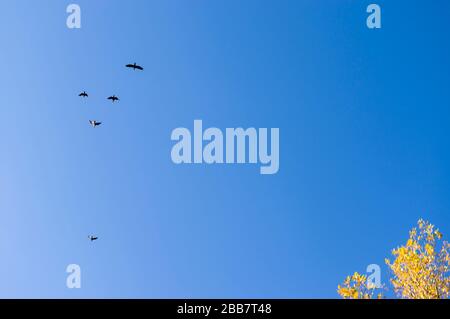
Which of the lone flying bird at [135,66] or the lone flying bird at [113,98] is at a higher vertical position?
the lone flying bird at [135,66]

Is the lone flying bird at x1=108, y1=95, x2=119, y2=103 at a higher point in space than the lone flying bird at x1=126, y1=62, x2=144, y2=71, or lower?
lower

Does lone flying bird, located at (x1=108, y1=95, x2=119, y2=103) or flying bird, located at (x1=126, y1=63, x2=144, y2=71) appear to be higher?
flying bird, located at (x1=126, y1=63, x2=144, y2=71)

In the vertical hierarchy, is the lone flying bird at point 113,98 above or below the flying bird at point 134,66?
below
